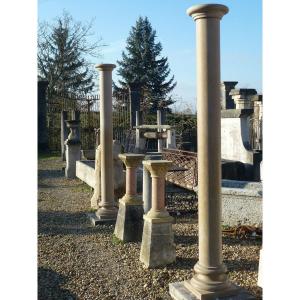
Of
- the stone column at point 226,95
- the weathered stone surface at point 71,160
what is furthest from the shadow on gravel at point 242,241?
the stone column at point 226,95

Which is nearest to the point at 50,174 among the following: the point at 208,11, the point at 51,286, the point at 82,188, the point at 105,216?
the point at 82,188

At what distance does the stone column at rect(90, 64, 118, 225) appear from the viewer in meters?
5.77

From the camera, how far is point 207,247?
3.17 meters

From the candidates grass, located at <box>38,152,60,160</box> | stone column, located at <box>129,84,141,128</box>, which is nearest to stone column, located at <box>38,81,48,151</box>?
grass, located at <box>38,152,60,160</box>

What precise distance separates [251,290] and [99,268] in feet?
4.79

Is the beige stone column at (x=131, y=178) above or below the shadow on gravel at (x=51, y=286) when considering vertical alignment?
above

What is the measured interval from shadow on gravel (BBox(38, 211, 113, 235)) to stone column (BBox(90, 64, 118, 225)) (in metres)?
0.19

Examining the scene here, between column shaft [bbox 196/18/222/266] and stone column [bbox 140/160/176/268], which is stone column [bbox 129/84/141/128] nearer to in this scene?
stone column [bbox 140/160/176/268]

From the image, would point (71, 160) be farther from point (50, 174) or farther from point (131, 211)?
point (131, 211)

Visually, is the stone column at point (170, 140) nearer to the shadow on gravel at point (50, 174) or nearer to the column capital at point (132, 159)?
the shadow on gravel at point (50, 174)

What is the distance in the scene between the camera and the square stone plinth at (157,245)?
409 cm

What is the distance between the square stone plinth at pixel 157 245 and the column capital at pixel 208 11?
6.59 feet

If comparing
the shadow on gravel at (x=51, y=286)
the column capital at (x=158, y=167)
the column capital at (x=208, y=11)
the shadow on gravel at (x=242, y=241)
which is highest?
the column capital at (x=208, y=11)

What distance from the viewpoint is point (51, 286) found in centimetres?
375
